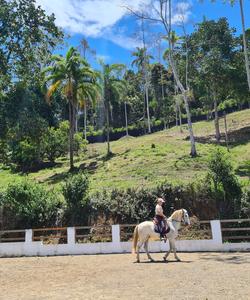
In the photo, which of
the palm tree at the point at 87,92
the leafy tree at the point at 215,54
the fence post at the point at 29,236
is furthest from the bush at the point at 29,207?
the leafy tree at the point at 215,54

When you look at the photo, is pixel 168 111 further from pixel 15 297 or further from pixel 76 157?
pixel 15 297

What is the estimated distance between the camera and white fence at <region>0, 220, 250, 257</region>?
16484mm

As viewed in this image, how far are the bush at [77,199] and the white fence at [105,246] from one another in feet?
8.54

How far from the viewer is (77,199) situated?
21.5m

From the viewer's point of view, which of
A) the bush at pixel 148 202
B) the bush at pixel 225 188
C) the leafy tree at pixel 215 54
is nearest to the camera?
the bush at pixel 225 188

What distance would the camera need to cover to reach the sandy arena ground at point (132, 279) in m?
8.60

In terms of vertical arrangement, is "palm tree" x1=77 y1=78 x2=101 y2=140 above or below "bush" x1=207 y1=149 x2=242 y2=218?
above

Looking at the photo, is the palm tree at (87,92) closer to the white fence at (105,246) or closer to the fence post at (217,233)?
the white fence at (105,246)

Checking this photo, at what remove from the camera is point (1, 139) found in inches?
938

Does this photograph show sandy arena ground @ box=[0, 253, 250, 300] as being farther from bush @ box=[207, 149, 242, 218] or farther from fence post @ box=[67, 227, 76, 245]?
bush @ box=[207, 149, 242, 218]

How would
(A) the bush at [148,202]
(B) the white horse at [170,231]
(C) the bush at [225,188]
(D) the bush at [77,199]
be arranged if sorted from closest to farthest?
(B) the white horse at [170,231] < (C) the bush at [225,188] < (A) the bush at [148,202] < (D) the bush at [77,199]

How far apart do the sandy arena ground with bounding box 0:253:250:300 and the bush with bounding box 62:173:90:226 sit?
6.62 meters

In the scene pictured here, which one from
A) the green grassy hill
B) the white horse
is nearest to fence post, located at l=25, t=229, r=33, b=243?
the white horse

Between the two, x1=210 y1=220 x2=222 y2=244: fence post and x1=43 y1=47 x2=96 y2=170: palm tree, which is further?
x1=43 y1=47 x2=96 y2=170: palm tree
